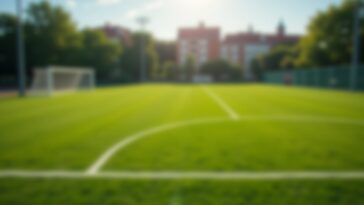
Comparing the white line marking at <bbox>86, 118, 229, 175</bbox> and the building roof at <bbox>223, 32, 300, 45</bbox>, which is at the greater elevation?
the building roof at <bbox>223, 32, 300, 45</bbox>

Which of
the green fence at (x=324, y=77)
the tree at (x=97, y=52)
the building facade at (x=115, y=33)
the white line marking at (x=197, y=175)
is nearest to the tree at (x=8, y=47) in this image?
the tree at (x=97, y=52)

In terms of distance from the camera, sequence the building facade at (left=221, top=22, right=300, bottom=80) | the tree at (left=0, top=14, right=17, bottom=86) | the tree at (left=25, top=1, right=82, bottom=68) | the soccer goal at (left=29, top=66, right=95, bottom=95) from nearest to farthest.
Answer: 1. the soccer goal at (left=29, top=66, right=95, bottom=95)
2. the tree at (left=25, top=1, right=82, bottom=68)
3. the tree at (left=0, top=14, right=17, bottom=86)
4. the building facade at (left=221, top=22, right=300, bottom=80)

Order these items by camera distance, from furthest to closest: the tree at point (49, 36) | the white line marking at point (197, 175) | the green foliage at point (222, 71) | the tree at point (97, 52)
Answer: the green foliage at point (222, 71)
the tree at point (97, 52)
the tree at point (49, 36)
the white line marking at point (197, 175)

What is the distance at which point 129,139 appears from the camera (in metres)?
5.48

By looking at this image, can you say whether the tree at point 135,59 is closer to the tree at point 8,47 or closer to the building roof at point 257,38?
the tree at point 8,47

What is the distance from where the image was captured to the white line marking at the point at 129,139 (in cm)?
377

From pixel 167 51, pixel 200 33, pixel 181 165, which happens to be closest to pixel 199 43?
pixel 200 33

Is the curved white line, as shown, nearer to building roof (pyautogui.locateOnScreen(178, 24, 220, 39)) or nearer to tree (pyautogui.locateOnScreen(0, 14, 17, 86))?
tree (pyautogui.locateOnScreen(0, 14, 17, 86))

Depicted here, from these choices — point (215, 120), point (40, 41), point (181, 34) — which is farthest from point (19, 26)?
point (181, 34)

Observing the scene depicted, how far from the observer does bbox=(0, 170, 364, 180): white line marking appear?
3295 millimetres

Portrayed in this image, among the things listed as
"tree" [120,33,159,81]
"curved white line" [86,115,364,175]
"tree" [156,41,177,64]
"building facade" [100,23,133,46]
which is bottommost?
"curved white line" [86,115,364,175]

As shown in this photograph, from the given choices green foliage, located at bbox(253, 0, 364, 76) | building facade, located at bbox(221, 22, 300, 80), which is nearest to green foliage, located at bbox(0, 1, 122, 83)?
green foliage, located at bbox(253, 0, 364, 76)

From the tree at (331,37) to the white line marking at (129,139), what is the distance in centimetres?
4174

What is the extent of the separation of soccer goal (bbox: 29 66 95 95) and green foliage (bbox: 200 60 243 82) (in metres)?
38.8
